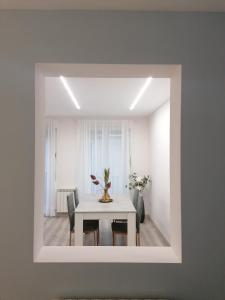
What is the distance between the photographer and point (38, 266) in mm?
1330

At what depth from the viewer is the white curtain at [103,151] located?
5.68 m

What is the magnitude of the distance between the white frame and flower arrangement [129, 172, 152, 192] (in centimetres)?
373

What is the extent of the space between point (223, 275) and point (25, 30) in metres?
1.92

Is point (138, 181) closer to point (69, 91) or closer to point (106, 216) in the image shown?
point (106, 216)

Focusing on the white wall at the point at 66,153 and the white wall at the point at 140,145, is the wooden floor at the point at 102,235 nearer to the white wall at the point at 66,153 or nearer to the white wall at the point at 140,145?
the white wall at the point at 66,153

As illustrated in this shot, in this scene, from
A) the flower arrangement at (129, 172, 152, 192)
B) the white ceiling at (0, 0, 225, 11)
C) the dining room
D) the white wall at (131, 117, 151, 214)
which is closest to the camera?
the white ceiling at (0, 0, 225, 11)

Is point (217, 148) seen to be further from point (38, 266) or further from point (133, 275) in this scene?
point (38, 266)

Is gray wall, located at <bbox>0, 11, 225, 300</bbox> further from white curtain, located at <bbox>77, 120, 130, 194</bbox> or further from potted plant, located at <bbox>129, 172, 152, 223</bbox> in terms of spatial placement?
white curtain, located at <bbox>77, 120, 130, 194</bbox>

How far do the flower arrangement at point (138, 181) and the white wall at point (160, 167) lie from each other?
185mm

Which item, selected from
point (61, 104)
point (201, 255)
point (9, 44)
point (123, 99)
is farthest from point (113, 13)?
point (61, 104)

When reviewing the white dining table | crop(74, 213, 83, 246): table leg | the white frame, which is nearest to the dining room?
the white dining table

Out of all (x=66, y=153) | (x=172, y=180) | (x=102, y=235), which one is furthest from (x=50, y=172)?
(x=172, y=180)

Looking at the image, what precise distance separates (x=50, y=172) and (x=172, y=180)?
4669 mm

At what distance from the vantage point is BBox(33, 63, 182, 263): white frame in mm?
1364
